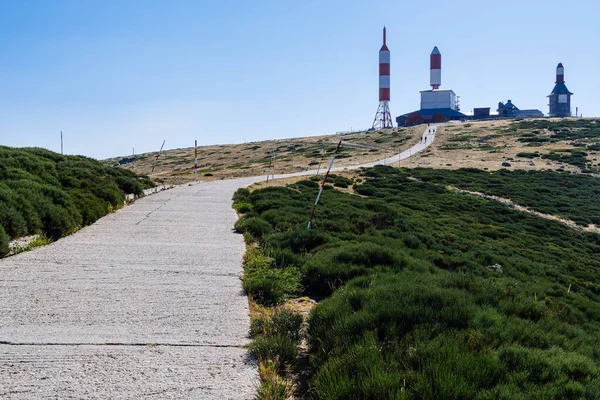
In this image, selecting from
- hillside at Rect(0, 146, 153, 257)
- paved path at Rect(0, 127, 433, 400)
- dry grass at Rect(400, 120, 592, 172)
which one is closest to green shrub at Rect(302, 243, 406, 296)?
paved path at Rect(0, 127, 433, 400)

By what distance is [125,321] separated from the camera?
5469 mm

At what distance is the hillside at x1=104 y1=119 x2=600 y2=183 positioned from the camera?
50438 mm

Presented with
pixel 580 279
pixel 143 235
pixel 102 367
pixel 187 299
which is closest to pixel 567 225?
pixel 580 279

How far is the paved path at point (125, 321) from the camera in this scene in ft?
13.4

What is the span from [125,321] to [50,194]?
8053 mm

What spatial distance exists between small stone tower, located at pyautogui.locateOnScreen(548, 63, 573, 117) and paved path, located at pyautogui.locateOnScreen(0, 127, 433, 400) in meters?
123

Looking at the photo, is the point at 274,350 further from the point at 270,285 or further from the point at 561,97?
the point at 561,97

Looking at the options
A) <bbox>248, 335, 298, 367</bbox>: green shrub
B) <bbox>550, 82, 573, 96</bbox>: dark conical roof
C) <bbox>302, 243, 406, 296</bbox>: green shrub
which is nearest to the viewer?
<bbox>248, 335, 298, 367</bbox>: green shrub

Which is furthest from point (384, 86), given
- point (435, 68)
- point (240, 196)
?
point (240, 196)

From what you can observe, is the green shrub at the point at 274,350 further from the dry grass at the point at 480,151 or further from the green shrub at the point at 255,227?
the dry grass at the point at 480,151

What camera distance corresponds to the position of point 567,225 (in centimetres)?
2689

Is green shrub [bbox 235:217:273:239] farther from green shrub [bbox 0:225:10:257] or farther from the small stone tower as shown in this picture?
the small stone tower

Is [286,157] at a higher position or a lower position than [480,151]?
lower

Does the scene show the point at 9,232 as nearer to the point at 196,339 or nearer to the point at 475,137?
the point at 196,339
